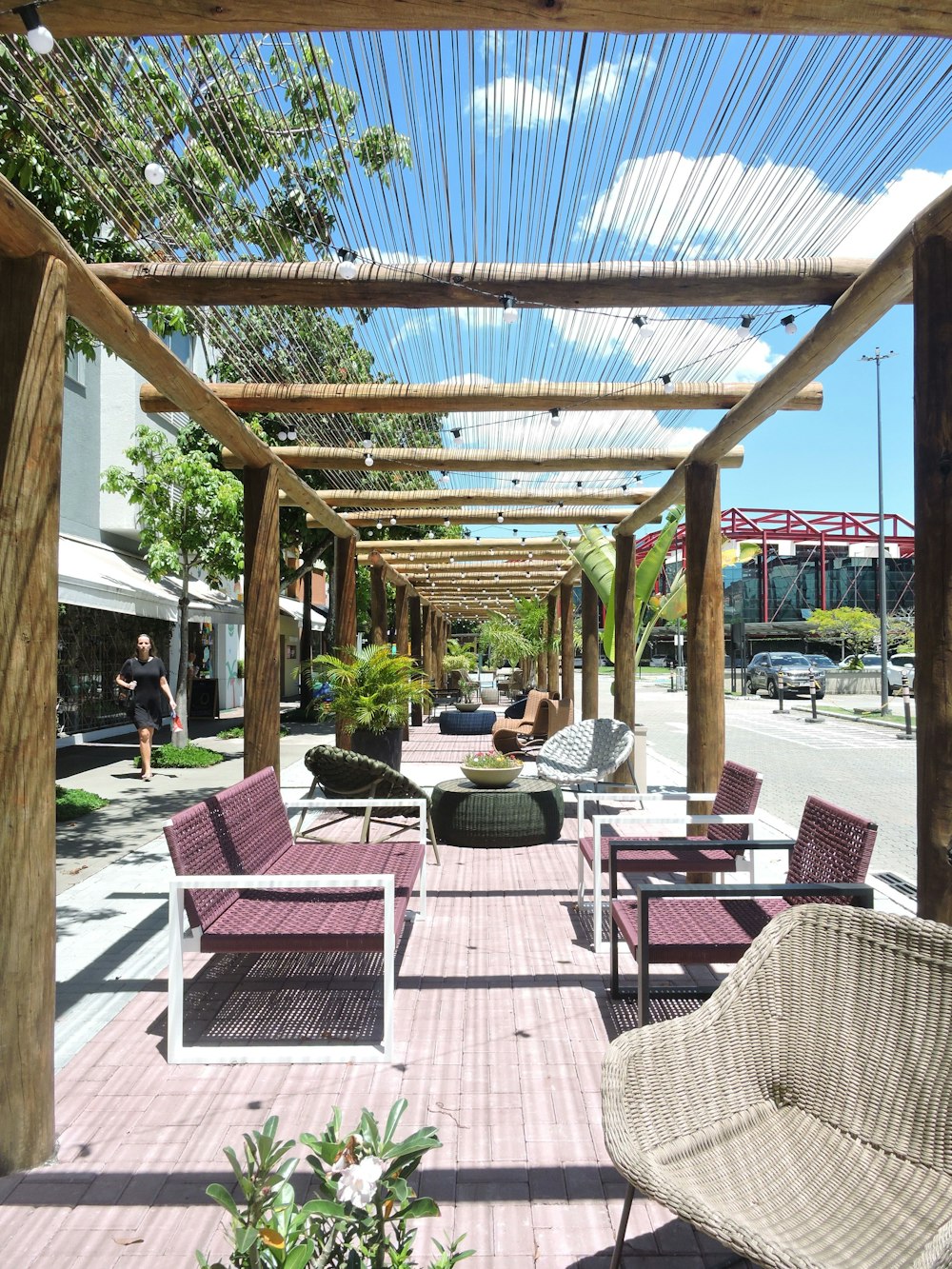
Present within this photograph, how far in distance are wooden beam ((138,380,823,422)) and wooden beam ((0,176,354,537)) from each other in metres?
0.28

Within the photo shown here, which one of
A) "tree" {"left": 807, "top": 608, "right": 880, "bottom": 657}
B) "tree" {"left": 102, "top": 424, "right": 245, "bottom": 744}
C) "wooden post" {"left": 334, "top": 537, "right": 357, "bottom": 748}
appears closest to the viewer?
"wooden post" {"left": 334, "top": 537, "right": 357, "bottom": 748}

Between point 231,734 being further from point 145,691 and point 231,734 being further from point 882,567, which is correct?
point 882,567

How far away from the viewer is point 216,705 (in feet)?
71.4

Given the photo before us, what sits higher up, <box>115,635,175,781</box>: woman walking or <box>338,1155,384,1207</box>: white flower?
<box>115,635,175,781</box>: woman walking

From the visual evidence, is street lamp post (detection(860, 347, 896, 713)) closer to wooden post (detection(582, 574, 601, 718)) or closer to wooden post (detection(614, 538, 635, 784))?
wooden post (detection(582, 574, 601, 718))

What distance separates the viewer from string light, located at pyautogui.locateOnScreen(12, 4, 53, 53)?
2094 mm

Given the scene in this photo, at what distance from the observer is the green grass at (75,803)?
27.9 feet

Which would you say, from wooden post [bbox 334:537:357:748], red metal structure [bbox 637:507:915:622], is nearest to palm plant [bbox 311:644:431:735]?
wooden post [bbox 334:537:357:748]

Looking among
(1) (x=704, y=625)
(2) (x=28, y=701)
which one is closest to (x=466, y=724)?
(1) (x=704, y=625)

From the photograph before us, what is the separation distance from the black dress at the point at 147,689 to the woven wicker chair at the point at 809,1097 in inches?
377

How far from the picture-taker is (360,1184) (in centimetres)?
159

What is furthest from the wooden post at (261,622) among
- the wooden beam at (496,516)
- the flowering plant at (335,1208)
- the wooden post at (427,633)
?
the wooden post at (427,633)

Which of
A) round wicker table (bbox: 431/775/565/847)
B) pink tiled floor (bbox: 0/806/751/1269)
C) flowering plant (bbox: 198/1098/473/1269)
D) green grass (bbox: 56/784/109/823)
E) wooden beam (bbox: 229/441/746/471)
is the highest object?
wooden beam (bbox: 229/441/746/471)

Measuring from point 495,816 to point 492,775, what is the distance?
341mm
